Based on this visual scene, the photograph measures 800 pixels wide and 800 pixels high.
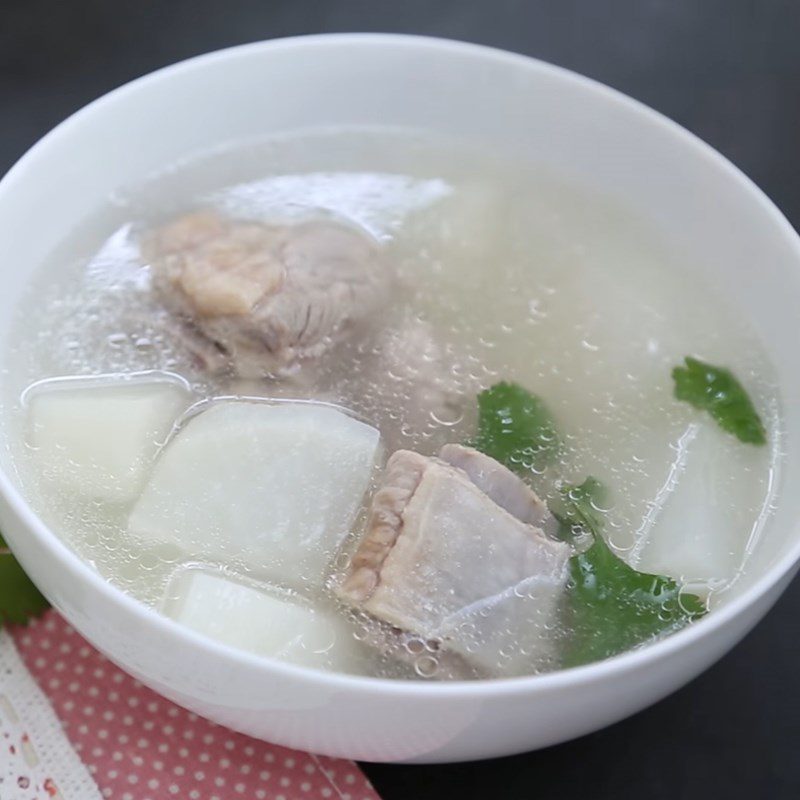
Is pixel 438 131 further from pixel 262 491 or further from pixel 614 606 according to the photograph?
pixel 614 606

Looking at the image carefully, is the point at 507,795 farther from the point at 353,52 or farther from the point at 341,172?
the point at 353,52

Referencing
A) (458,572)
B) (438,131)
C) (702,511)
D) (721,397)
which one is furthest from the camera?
(438,131)

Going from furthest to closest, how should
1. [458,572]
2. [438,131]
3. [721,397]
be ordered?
[438,131] → [721,397] → [458,572]

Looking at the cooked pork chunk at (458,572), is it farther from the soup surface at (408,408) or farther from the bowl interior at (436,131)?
the bowl interior at (436,131)

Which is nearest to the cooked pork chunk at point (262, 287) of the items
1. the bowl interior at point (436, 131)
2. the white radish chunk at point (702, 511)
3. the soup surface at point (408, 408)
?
the soup surface at point (408, 408)

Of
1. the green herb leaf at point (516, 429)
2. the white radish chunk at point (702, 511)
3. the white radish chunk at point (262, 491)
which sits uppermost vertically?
the white radish chunk at point (702, 511)

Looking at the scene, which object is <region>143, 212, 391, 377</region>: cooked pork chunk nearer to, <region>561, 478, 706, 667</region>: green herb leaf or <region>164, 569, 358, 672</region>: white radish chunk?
<region>164, 569, 358, 672</region>: white radish chunk

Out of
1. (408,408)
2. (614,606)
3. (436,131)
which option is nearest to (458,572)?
(614,606)
